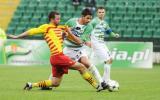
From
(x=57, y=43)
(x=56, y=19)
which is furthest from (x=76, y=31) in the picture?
(x=56, y=19)

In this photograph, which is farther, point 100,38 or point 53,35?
point 100,38

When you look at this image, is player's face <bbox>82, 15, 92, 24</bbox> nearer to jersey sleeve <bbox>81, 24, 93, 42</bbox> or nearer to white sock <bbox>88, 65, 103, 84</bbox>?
jersey sleeve <bbox>81, 24, 93, 42</bbox>

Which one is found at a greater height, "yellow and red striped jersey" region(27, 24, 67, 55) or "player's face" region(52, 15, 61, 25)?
"player's face" region(52, 15, 61, 25)

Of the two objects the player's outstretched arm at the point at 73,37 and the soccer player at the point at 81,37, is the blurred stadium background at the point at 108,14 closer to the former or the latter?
the soccer player at the point at 81,37

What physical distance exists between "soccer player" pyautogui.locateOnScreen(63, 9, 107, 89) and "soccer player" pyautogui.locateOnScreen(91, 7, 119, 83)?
803 millimetres

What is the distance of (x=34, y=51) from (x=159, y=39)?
681 centimetres

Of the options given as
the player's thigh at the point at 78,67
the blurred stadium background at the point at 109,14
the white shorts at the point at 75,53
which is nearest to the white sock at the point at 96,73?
the white shorts at the point at 75,53

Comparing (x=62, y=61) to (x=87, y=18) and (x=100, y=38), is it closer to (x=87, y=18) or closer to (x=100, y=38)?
(x=87, y=18)

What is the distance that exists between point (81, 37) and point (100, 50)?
6.04ft

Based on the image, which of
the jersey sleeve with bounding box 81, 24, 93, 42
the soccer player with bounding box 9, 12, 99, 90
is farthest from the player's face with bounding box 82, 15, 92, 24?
the soccer player with bounding box 9, 12, 99, 90

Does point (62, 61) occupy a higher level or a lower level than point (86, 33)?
lower

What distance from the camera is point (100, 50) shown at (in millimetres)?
15727

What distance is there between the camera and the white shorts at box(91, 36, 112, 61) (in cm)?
1555

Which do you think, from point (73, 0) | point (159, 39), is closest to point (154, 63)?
point (159, 39)
